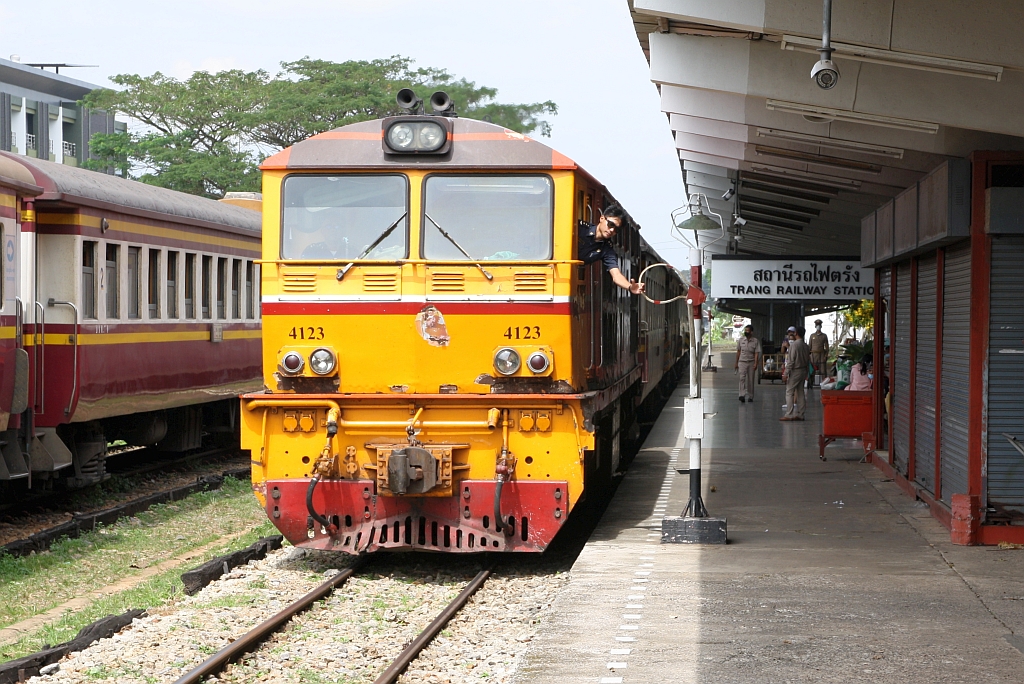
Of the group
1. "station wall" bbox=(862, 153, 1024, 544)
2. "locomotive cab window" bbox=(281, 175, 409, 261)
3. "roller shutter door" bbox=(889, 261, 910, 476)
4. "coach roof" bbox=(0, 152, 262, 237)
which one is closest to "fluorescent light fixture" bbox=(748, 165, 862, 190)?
"roller shutter door" bbox=(889, 261, 910, 476)

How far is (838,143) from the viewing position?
403 inches

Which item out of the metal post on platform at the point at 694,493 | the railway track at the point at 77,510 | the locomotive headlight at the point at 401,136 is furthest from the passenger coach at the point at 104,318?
the metal post on platform at the point at 694,493

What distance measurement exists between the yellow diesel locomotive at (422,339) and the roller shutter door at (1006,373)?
2.80 meters

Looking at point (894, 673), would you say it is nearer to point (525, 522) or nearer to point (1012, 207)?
point (525, 522)

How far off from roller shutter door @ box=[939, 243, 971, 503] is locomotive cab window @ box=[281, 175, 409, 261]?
4011 mm

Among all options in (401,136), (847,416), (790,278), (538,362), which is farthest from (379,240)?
(790,278)

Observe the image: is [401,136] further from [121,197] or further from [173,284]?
[173,284]

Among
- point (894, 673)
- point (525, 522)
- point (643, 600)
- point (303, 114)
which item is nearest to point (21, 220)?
point (525, 522)

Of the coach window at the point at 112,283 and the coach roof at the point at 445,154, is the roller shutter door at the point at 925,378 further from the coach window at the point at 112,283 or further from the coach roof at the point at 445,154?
the coach window at the point at 112,283

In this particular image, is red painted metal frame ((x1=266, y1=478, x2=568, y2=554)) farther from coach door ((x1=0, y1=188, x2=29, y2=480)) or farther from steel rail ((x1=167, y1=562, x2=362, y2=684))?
coach door ((x1=0, y1=188, x2=29, y2=480))

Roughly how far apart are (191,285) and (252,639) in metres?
8.55

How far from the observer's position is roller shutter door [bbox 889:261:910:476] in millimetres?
11805

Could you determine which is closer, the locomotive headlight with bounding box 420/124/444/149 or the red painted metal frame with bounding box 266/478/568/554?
the red painted metal frame with bounding box 266/478/568/554

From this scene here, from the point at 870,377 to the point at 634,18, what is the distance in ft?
26.7
